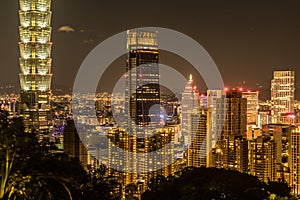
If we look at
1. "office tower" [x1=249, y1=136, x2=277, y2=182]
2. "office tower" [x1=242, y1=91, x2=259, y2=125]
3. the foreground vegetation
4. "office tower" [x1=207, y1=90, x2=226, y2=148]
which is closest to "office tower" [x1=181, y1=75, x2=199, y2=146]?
"office tower" [x1=207, y1=90, x2=226, y2=148]

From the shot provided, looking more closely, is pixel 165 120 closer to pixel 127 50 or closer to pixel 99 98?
pixel 99 98

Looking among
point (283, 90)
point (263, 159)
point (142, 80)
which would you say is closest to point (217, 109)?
point (142, 80)

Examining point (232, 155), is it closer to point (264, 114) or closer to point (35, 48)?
point (35, 48)

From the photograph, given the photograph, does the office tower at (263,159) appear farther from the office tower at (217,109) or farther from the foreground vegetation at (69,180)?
the foreground vegetation at (69,180)

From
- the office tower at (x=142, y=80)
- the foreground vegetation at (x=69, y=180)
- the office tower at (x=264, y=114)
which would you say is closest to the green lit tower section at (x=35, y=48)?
the office tower at (x=142, y=80)

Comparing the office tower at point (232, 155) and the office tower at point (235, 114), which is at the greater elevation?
the office tower at point (235, 114)

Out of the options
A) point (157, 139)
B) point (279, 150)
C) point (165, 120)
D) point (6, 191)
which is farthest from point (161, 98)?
point (6, 191)
